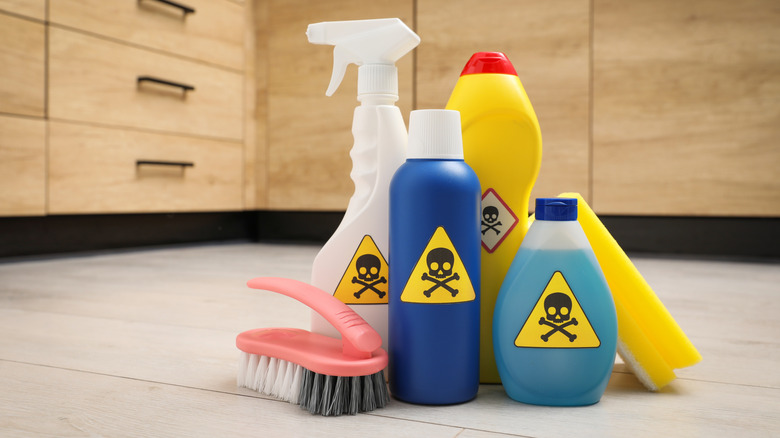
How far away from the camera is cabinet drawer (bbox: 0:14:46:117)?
1.44 meters

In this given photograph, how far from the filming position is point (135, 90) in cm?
178

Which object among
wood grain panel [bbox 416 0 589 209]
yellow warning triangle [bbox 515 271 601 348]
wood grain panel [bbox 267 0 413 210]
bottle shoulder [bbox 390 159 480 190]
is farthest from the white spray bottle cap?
wood grain panel [bbox 267 0 413 210]

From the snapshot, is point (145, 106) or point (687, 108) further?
point (145, 106)

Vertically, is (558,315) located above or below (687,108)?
below

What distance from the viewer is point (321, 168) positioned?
6.97ft

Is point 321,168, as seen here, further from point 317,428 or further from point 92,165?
point 317,428

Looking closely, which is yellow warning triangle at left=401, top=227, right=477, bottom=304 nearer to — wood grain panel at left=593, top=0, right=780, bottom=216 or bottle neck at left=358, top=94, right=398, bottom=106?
bottle neck at left=358, top=94, right=398, bottom=106

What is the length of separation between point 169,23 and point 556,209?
167 centimetres

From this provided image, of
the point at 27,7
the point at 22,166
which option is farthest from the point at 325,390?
the point at 27,7

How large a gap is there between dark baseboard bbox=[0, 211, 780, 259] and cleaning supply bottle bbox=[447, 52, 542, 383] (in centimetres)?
130

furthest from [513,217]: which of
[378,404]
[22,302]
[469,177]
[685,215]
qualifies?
[685,215]

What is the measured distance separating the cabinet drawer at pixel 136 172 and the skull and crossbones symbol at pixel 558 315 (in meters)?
1.42

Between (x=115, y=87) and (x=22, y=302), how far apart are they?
2.85 ft

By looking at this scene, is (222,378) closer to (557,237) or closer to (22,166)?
(557,237)
